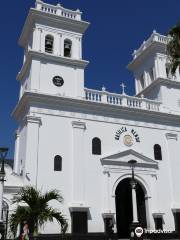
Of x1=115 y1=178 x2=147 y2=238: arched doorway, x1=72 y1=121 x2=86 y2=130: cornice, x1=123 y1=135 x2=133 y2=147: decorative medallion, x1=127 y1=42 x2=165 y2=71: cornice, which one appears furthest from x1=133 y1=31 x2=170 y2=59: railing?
x1=115 y1=178 x2=147 y2=238: arched doorway

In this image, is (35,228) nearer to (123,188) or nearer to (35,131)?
(35,131)

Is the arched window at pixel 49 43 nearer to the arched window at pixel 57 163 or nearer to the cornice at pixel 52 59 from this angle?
the cornice at pixel 52 59

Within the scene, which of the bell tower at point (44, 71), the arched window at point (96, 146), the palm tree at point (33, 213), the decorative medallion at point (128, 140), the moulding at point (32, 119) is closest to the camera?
the palm tree at point (33, 213)

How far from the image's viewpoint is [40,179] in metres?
23.9

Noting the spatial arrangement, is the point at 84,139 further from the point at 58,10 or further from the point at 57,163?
the point at 58,10

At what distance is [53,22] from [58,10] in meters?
1.23

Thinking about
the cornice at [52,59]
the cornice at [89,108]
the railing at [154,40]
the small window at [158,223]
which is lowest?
the small window at [158,223]

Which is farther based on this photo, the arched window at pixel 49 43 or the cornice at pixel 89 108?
the arched window at pixel 49 43

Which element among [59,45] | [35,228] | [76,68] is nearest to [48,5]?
[59,45]

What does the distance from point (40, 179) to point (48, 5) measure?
1499cm

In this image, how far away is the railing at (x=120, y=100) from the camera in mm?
28484

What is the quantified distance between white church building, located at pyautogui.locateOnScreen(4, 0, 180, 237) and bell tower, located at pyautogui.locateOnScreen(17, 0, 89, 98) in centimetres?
8

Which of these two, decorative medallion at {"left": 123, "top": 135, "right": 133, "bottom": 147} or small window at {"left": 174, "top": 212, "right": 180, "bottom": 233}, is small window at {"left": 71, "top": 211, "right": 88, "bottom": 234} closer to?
decorative medallion at {"left": 123, "top": 135, "right": 133, "bottom": 147}

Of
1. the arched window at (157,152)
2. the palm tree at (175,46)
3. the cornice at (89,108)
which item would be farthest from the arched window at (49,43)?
the arched window at (157,152)
